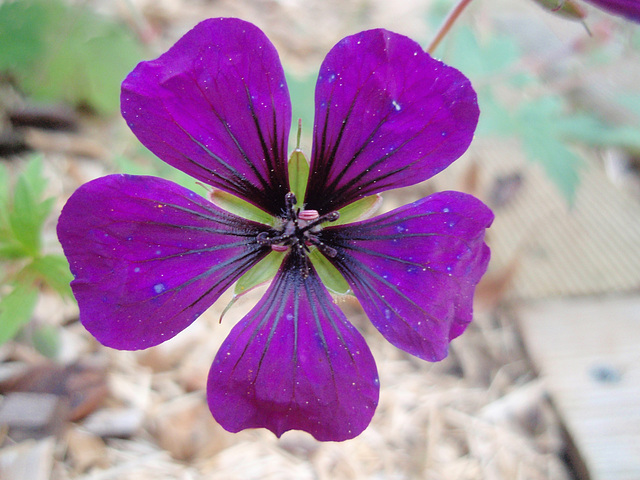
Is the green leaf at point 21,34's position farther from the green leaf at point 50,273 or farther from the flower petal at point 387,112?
the flower petal at point 387,112

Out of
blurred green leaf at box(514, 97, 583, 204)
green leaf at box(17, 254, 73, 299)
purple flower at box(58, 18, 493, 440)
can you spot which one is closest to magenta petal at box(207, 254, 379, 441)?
purple flower at box(58, 18, 493, 440)

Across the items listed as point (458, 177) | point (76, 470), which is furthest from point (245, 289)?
point (458, 177)

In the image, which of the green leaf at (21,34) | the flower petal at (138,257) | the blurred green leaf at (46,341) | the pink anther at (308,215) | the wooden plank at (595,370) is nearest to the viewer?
the flower petal at (138,257)

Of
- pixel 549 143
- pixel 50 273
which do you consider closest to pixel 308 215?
pixel 50 273

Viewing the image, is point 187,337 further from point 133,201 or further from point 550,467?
point 550,467

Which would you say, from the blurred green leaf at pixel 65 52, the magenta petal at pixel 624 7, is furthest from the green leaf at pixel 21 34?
the magenta petal at pixel 624 7

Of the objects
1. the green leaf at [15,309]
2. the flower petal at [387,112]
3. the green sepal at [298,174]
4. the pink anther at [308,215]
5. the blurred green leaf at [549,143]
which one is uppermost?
the blurred green leaf at [549,143]
